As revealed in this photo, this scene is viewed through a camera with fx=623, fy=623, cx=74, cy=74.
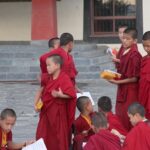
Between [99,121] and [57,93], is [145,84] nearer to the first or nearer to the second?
[57,93]

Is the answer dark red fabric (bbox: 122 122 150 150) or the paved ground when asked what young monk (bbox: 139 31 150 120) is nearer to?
dark red fabric (bbox: 122 122 150 150)

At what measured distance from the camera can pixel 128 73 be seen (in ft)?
22.8

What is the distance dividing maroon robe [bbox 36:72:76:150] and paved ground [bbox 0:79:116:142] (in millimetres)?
1342

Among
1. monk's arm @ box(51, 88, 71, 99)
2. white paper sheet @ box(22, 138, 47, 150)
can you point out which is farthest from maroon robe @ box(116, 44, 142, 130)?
white paper sheet @ box(22, 138, 47, 150)

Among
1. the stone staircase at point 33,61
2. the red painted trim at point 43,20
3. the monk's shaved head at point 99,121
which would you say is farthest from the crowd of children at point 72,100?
the red painted trim at point 43,20

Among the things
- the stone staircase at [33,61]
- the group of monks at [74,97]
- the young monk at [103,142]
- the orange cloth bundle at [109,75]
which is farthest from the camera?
the stone staircase at [33,61]

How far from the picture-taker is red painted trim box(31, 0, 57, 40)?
1595 centimetres

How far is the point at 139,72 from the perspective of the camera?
6930 millimetres

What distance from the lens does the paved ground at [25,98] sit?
8.78 m

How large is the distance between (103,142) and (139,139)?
317mm

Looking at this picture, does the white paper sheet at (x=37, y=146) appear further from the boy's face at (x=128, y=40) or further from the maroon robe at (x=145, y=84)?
the boy's face at (x=128, y=40)

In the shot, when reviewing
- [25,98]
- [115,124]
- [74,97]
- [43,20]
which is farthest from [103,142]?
[43,20]

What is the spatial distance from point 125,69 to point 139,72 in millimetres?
168

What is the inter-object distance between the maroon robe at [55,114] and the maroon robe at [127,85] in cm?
70
